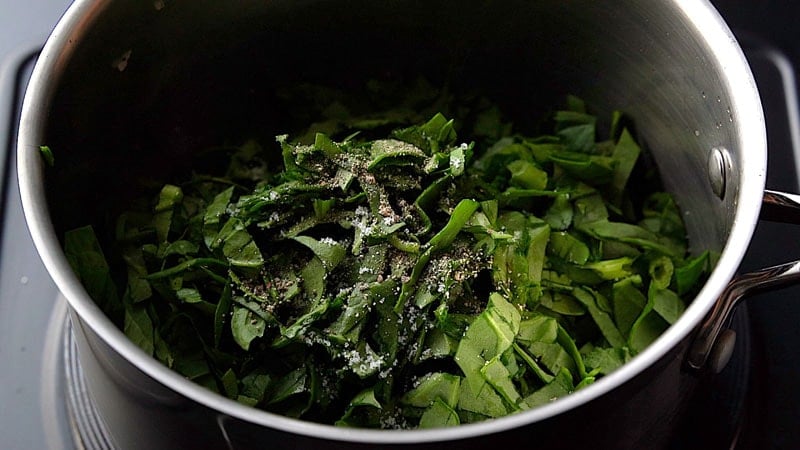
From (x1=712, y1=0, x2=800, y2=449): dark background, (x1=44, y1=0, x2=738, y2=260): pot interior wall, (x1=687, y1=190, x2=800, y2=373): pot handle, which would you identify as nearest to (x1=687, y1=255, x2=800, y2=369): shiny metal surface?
(x1=687, y1=190, x2=800, y2=373): pot handle

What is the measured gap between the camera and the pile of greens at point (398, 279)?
815 mm

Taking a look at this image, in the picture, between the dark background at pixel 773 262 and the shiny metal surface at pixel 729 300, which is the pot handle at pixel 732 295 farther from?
the dark background at pixel 773 262

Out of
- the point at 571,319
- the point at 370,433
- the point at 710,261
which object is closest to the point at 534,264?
the point at 571,319

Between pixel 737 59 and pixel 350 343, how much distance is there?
0.43 meters

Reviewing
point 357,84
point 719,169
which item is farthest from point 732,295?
point 357,84

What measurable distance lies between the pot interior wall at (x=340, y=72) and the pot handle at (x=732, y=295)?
2.9 inches

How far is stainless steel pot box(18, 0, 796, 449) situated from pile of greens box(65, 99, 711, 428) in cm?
7

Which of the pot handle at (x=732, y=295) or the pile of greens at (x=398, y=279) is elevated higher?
the pot handle at (x=732, y=295)

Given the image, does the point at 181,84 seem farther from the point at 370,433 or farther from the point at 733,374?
the point at 733,374

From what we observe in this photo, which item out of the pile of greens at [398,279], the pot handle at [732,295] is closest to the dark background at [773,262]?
the pile of greens at [398,279]

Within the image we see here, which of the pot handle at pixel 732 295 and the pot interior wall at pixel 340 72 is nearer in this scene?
the pot handle at pixel 732 295

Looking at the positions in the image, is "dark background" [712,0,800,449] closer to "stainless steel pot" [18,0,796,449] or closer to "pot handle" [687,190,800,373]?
"stainless steel pot" [18,0,796,449]

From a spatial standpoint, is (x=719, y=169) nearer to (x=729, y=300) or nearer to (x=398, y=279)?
(x=729, y=300)

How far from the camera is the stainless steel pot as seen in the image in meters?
0.61
